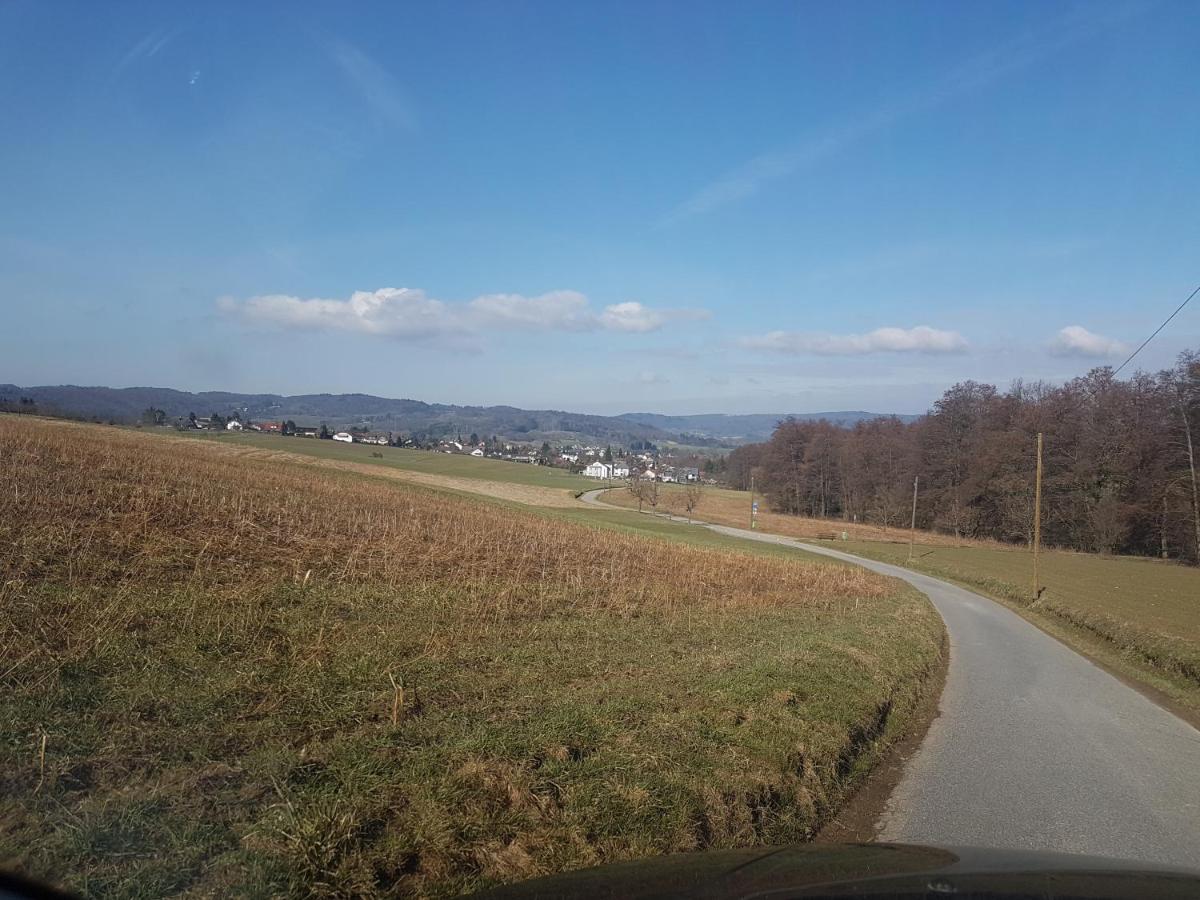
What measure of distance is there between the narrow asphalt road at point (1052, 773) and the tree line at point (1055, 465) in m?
46.7

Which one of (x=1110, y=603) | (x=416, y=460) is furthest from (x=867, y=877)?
(x=416, y=460)

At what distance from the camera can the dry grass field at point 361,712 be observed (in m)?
4.21

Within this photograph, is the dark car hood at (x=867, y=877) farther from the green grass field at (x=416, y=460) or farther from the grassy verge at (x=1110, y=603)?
the green grass field at (x=416, y=460)

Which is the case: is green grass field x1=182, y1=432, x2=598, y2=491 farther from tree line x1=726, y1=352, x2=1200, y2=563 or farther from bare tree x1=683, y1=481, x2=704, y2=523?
tree line x1=726, y1=352, x2=1200, y2=563

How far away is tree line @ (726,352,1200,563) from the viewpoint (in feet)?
188

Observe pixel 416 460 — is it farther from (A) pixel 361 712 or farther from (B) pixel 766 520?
(A) pixel 361 712

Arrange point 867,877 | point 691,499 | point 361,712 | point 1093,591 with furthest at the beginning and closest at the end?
1. point 691,499
2. point 1093,591
3. point 361,712
4. point 867,877

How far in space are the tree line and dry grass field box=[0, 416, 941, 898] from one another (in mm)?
50678

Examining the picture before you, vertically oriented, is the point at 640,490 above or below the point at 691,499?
above

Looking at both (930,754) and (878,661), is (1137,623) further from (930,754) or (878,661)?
(930,754)

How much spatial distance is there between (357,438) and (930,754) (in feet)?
385

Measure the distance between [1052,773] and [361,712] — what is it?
658 cm

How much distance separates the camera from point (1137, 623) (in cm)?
2245

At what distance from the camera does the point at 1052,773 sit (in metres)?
7.42
